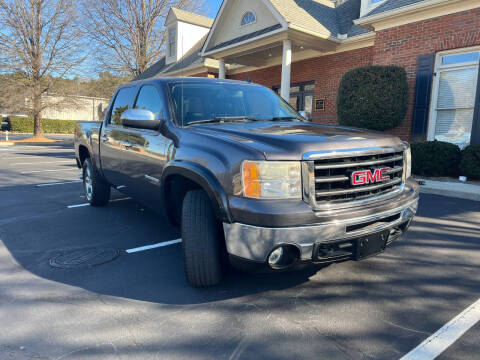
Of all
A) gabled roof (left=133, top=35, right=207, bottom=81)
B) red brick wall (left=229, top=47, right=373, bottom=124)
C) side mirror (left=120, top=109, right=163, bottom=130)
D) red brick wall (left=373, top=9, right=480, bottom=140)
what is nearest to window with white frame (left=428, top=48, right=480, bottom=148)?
red brick wall (left=373, top=9, right=480, bottom=140)

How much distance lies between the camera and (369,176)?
2596 millimetres

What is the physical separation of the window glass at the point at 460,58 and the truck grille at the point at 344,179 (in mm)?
7537

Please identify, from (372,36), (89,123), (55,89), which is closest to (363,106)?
(372,36)

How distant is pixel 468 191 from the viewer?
20.6 ft

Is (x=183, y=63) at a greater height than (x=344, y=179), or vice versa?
(x=183, y=63)

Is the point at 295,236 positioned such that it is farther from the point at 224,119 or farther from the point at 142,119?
the point at 142,119

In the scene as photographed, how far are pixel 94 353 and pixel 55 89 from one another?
2540 centimetres

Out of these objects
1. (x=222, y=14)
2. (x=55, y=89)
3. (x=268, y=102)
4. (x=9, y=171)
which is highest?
(x=222, y=14)

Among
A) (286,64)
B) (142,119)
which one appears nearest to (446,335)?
(142,119)

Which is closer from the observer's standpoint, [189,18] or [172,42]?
[189,18]

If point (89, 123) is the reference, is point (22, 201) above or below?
below

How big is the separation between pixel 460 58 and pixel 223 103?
7.72 m

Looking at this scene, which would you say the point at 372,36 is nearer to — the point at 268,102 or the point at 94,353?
the point at 268,102

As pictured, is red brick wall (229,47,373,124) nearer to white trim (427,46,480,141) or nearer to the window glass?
white trim (427,46,480,141)
